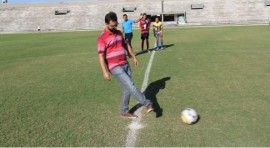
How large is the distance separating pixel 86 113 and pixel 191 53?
9477mm

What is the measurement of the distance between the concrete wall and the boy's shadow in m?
53.5

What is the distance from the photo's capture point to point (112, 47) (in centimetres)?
623

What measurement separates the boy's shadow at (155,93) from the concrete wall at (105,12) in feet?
175

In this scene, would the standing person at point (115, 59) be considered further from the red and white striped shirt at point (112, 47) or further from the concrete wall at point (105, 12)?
the concrete wall at point (105, 12)

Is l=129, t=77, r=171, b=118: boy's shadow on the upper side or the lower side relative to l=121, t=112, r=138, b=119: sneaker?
lower

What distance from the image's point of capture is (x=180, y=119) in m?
6.37

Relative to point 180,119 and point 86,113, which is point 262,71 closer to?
point 180,119

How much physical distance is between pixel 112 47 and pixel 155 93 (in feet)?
8.04

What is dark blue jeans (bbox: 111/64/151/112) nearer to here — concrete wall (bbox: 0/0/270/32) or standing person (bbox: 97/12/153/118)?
standing person (bbox: 97/12/153/118)

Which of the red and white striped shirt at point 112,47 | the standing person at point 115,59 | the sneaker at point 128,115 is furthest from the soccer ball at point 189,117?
the red and white striped shirt at point 112,47

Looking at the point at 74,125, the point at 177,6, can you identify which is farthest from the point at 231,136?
the point at 177,6

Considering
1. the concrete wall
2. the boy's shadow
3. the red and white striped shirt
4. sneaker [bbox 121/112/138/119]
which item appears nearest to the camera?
the red and white striped shirt

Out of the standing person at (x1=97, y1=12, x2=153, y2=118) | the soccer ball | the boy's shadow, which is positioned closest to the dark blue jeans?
the standing person at (x1=97, y1=12, x2=153, y2=118)

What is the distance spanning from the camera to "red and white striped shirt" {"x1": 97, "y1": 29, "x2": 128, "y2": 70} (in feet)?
20.2
